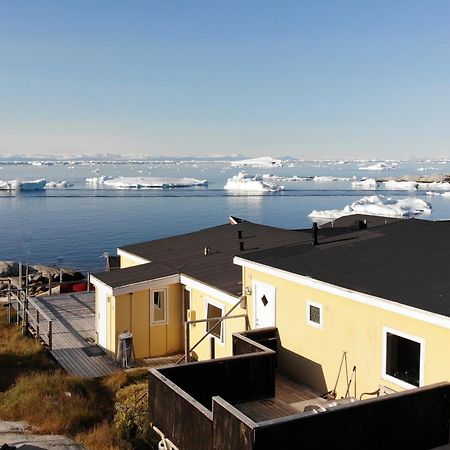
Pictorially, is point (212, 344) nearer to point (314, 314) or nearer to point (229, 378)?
point (314, 314)

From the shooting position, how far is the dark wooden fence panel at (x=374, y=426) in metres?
6.98

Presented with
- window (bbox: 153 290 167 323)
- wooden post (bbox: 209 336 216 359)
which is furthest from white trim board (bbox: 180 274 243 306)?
wooden post (bbox: 209 336 216 359)

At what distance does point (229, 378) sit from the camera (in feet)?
31.2

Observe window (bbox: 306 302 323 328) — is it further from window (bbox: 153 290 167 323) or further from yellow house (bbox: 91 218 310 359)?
window (bbox: 153 290 167 323)

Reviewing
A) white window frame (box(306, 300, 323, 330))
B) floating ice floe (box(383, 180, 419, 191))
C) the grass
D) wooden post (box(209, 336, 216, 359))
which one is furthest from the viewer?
floating ice floe (box(383, 180, 419, 191))

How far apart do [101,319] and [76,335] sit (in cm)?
199

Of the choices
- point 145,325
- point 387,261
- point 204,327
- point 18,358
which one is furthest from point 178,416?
point 18,358

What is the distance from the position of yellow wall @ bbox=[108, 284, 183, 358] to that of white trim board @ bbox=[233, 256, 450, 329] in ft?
15.4

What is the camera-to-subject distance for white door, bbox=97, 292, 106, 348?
16703 millimetres

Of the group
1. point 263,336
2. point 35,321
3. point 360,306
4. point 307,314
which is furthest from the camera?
point 35,321

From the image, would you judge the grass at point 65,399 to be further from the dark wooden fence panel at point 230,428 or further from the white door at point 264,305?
the dark wooden fence panel at point 230,428

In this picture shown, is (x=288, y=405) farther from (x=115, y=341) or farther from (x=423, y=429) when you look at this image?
(x=115, y=341)

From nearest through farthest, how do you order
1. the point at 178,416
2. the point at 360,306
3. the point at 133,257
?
the point at 178,416
the point at 360,306
the point at 133,257

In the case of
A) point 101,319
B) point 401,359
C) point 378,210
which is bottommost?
point 378,210
